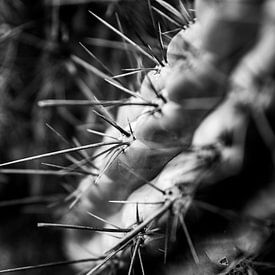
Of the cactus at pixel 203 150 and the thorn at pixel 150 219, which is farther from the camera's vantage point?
the thorn at pixel 150 219

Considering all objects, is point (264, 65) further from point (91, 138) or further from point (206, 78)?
point (91, 138)

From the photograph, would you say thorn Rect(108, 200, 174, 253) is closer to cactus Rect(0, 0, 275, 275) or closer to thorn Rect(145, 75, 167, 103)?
cactus Rect(0, 0, 275, 275)

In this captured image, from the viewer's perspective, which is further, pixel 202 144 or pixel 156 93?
pixel 156 93

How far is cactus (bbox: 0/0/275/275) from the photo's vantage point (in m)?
0.73

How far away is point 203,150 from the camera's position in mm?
813

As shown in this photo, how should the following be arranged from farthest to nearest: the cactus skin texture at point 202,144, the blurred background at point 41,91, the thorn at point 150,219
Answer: the blurred background at point 41,91 < the thorn at point 150,219 < the cactus skin texture at point 202,144

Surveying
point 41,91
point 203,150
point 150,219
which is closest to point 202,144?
point 203,150

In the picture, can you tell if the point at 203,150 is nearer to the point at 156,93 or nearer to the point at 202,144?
the point at 202,144

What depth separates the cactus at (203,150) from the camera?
0.73 m

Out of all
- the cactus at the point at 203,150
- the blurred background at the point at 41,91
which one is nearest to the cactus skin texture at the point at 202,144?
the cactus at the point at 203,150

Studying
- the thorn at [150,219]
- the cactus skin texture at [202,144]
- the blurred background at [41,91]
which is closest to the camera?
the cactus skin texture at [202,144]

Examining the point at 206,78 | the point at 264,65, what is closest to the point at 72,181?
the point at 206,78

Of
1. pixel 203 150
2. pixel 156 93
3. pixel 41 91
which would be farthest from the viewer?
pixel 41 91

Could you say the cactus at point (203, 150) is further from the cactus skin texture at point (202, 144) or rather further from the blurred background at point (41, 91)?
the blurred background at point (41, 91)
